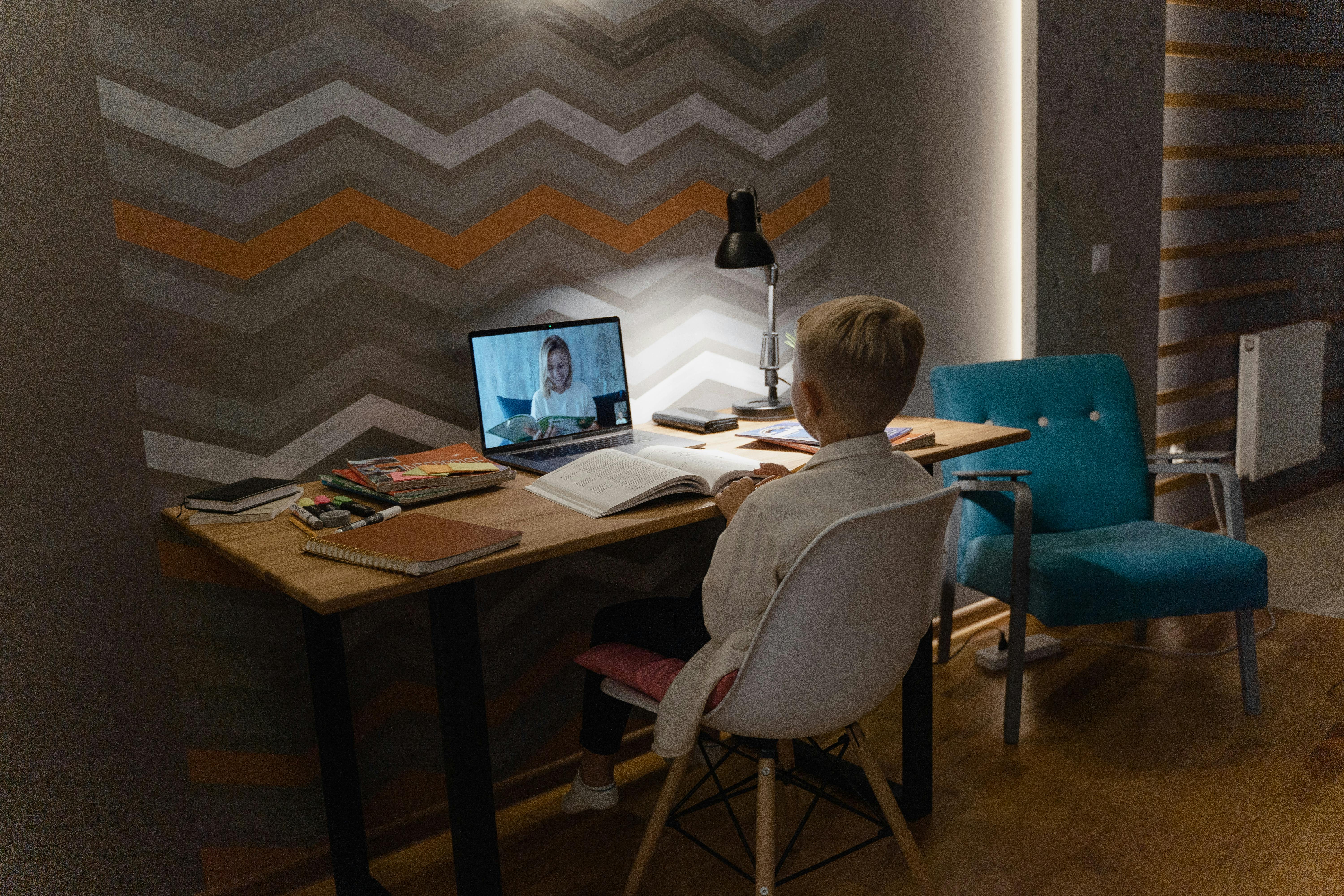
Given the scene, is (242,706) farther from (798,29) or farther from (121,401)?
(798,29)

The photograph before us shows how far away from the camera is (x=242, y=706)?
186 cm

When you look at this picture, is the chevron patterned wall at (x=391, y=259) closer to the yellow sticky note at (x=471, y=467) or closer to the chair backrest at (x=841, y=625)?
the yellow sticky note at (x=471, y=467)

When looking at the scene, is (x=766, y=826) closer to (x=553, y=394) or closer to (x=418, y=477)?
(x=418, y=477)

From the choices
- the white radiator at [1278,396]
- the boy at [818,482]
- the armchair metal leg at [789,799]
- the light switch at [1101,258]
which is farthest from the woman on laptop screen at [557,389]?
the white radiator at [1278,396]

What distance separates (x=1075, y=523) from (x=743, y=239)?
3.85 feet

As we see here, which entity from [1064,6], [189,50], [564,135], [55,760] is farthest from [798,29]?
[55,760]

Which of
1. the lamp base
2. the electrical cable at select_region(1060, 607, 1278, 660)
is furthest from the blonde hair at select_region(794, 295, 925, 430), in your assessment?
the electrical cable at select_region(1060, 607, 1278, 660)

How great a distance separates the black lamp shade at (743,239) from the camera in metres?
2.11

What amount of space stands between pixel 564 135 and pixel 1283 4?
3.10 meters

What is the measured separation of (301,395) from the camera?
1876 millimetres

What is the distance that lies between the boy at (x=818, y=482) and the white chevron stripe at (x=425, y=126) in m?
0.94

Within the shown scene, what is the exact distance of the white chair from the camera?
51.3 inches

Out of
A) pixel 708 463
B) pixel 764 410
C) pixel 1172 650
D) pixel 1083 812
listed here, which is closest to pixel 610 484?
pixel 708 463

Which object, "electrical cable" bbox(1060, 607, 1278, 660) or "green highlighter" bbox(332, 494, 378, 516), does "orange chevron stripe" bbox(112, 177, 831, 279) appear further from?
"electrical cable" bbox(1060, 607, 1278, 660)
